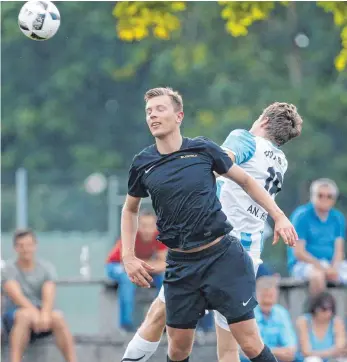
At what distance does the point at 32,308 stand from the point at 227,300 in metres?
4.81

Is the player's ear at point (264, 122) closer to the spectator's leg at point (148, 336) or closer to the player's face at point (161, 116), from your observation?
the player's face at point (161, 116)

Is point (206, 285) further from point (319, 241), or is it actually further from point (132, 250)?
point (319, 241)

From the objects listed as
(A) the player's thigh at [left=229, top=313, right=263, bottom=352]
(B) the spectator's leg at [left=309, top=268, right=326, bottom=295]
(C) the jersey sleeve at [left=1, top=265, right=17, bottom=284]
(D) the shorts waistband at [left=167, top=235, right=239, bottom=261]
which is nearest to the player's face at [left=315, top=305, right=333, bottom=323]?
(B) the spectator's leg at [left=309, top=268, right=326, bottom=295]

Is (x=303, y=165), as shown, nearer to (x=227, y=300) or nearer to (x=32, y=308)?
(x=32, y=308)

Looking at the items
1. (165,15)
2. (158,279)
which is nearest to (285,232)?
(158,279)

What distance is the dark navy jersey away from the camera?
8.05 m

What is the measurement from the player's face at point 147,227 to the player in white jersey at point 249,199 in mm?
A: 4363

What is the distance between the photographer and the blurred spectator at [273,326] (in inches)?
488

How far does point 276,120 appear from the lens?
8.79 meters

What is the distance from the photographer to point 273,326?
1248 cm

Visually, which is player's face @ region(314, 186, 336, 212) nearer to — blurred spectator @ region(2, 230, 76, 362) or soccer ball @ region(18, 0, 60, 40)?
blurred spectator @ region(2, 230, 76, 362)

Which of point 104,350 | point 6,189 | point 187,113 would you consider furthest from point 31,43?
Answer: point 104,350

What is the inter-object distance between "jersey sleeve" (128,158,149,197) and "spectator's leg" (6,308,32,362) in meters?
4.70

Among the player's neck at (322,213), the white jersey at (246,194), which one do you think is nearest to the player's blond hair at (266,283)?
the player's neck at (322,213)
